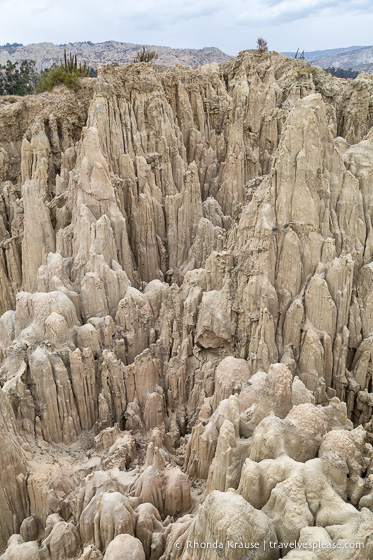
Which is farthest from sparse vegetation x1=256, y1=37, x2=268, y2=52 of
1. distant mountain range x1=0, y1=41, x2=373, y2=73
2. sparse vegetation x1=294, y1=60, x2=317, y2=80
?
distant mountain range x1=0, y1=41, x2=373, y2=73

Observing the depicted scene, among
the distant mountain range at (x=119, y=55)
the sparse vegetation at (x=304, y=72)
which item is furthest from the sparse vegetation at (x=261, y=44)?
the distant mountain range at (x=119, y=55)

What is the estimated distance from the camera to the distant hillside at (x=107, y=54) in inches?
4286

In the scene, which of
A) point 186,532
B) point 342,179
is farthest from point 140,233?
point 186,532

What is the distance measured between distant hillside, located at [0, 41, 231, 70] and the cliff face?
89.4 metres

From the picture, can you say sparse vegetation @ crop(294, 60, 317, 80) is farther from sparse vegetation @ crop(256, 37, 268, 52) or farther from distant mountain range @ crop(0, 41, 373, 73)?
distant mountain range @ crop(0, 41, 373, 73)

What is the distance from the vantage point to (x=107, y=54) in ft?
432

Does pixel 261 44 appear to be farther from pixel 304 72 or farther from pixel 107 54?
pixel 107 54

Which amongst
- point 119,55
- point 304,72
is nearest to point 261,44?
point 304,72

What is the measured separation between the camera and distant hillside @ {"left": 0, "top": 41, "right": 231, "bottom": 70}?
109 metres

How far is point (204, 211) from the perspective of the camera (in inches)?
836

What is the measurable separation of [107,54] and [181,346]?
13798 cm

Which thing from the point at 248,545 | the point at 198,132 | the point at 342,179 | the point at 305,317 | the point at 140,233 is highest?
the point at 198,132

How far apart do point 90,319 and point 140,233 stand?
19.3 feet

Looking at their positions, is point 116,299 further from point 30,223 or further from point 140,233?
point 30,223
